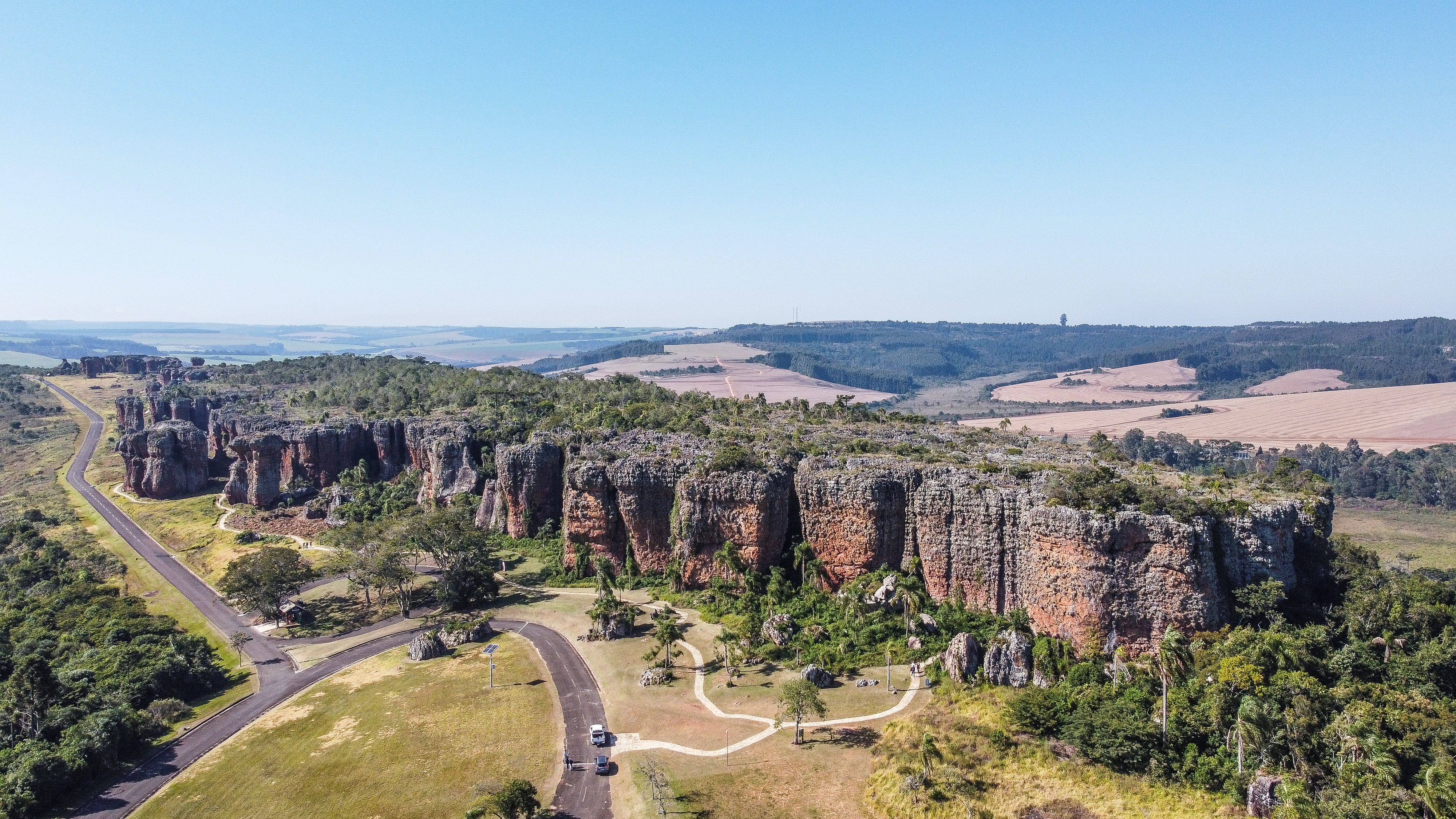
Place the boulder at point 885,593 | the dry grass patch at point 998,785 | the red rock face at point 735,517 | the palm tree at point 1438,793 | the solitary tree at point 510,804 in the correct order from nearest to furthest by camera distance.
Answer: the palm tree at point 1438,793 < the dry grass patch at point 998,785 < the solitary tree at point 510,804 < the boulder at point 885,593 < the red rock face at point 735,517

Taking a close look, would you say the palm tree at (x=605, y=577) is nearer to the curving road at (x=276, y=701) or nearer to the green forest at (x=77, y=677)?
the curving road at (x=276, y=701)

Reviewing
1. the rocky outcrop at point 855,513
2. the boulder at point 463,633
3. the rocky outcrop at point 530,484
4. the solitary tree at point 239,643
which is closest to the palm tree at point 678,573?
the rocky outcrop at point 855,513

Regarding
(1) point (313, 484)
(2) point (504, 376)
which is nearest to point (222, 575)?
(1) point (313, 484)

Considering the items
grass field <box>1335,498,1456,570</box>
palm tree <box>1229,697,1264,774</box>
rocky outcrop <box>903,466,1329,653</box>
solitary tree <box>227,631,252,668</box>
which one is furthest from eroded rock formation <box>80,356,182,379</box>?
grass field <box>1335,498,1456,570</box>

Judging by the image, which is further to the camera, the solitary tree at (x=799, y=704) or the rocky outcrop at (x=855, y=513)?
the rocky outcrop at (x=855, y=513)

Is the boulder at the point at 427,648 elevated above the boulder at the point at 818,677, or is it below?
below

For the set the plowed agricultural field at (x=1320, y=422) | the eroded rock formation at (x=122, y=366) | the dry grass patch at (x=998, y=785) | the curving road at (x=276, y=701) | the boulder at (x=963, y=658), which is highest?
the eroded rock formation at (x=122, y=366)
